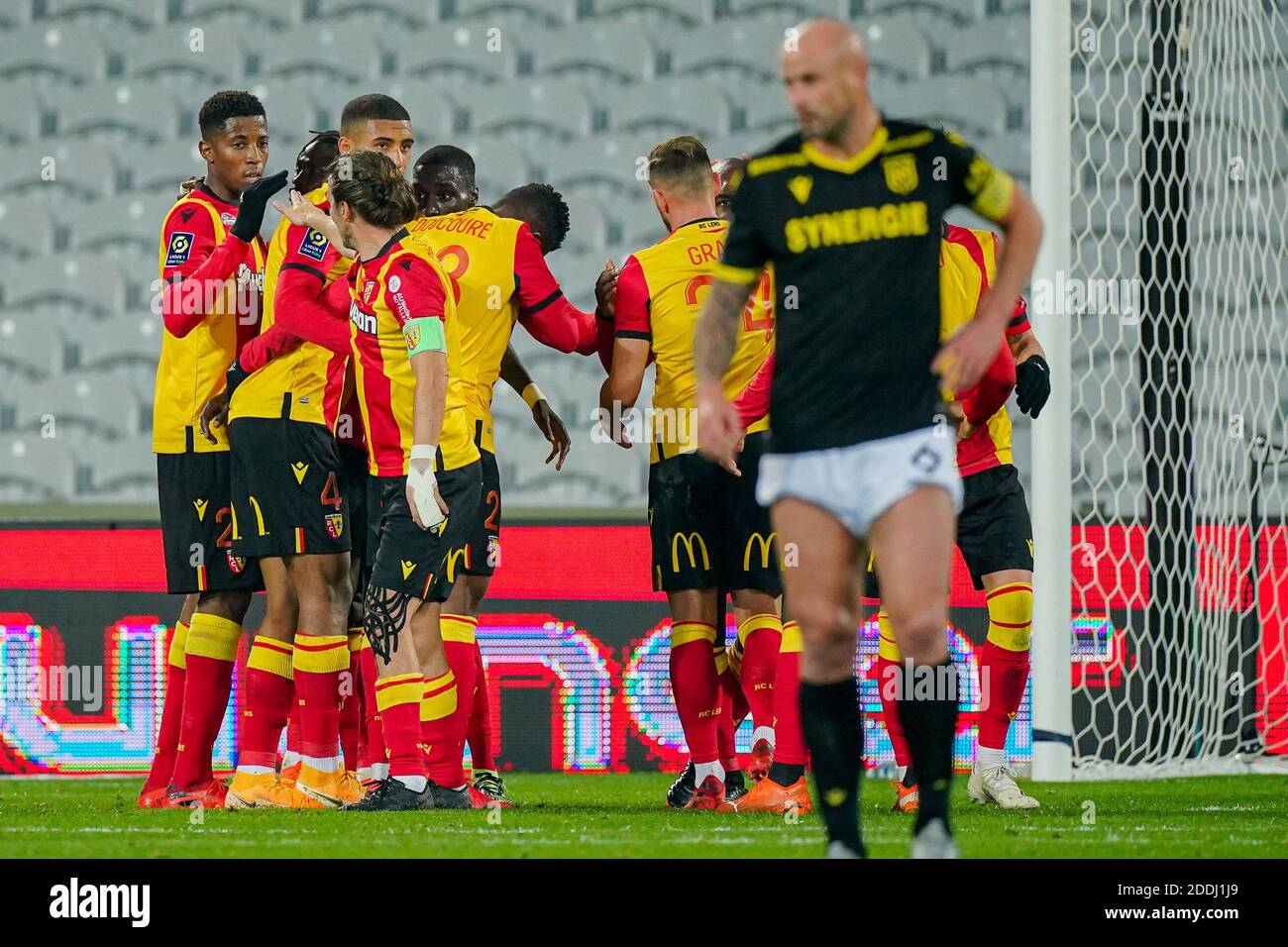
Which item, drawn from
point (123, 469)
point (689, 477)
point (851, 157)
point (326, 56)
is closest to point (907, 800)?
point (689, 477)

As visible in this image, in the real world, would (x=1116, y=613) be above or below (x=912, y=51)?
below

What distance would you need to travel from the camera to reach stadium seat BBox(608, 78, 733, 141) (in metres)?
10.0

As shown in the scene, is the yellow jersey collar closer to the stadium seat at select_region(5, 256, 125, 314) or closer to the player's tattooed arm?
the player's tattooed arm

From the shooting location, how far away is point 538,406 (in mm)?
5680

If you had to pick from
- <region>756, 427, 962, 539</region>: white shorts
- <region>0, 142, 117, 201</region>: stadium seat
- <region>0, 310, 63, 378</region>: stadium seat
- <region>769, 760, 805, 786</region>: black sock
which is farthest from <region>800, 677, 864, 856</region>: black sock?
<region>0, 142, 117, 201</region>: stadium seat

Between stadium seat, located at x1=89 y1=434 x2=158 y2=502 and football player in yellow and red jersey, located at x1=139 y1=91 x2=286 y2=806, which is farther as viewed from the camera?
stadium seat, located at x1=89 y1=434 x2=158 y2=502

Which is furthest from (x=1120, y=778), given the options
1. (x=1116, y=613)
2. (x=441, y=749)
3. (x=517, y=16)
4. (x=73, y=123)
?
(x=73, y=123)

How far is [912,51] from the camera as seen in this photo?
9922mm

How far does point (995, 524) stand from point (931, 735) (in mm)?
2146

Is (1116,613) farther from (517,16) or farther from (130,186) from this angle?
(130,186)

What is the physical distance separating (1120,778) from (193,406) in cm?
381

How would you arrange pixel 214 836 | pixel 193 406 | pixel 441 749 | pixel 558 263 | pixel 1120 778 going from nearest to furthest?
1. pixel 214 836
2. pixel 441 749
3. pixel 193 406
4. pixel 1120 778
5. pixel 558 263

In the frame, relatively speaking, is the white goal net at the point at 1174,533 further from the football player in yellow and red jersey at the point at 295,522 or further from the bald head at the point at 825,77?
the bald head at the point at 825,77

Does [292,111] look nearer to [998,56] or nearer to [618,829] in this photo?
[998,56]
